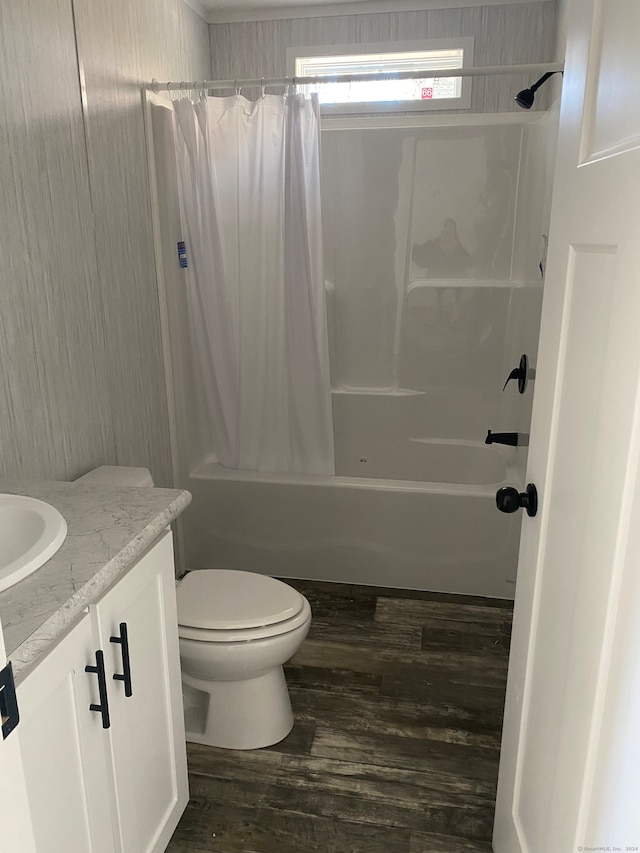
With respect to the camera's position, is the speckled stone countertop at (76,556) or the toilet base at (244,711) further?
the toilet base at (244,711)

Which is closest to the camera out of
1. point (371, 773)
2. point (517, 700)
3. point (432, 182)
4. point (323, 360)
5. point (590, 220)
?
point (590, 220)

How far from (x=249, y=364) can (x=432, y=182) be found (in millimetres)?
1199

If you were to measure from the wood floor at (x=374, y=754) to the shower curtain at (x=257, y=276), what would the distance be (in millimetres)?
789

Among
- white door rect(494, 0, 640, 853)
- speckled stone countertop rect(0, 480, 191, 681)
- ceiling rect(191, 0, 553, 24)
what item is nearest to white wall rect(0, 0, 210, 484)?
speckled stone countertop rect(0, 480, 191, 681)

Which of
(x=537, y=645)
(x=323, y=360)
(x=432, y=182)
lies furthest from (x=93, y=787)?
(x=432, y=182)

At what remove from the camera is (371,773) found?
1.80 m

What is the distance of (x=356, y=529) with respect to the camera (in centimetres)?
266

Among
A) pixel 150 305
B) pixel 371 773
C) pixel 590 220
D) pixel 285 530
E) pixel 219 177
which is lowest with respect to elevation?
pixel 371 773

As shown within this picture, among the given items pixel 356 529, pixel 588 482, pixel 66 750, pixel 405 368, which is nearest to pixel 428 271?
pixel 405 368

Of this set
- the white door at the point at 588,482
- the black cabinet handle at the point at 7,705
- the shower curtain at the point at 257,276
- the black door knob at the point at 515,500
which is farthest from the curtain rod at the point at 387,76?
the black cabinet handle at the point at 7,705

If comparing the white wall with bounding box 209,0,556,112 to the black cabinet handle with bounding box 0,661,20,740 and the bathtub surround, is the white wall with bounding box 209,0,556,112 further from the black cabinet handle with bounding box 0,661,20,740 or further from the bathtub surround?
the black cabinet handle with bounding box 0,661,20,740

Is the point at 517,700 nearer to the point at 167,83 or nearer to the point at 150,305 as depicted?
the point at 150,305

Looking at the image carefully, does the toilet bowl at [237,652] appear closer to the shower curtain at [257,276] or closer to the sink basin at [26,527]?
the sink basin at [26,527]

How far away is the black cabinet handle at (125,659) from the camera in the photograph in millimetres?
1184
